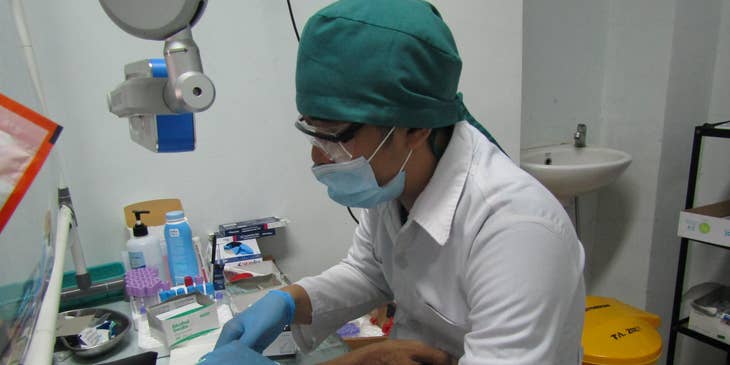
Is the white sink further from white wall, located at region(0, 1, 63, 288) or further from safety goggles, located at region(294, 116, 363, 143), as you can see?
white wall, located at region(0, 1, 63, 288)

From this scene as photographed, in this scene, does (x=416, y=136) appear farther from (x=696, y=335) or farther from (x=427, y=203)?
(x=696, y=335)

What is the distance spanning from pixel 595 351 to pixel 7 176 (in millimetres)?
1590

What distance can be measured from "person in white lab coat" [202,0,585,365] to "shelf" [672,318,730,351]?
1200mm

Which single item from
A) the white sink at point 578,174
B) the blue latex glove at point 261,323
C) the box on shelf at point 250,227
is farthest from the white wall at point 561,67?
the blue latex glove at point 261,323

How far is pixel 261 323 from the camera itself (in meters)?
0.81

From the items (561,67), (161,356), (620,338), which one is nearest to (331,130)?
(161,356)

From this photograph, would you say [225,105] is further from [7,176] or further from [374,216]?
[7,176]

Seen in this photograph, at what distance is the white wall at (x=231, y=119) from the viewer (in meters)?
1.26

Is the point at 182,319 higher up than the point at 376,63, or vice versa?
the point at 376,63

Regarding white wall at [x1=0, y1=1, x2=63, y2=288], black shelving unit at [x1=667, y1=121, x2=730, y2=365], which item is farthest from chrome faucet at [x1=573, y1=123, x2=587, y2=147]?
white wall at [x1=0, y1=1, x2=63, y2=288]

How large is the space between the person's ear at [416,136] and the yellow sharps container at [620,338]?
951 mm

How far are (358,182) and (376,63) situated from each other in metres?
0.22

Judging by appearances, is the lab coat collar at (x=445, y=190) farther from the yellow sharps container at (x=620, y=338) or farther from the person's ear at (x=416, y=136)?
the yellow sharps container at (x=620, y=338)

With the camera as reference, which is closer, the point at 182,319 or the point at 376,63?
the point at 376,63
